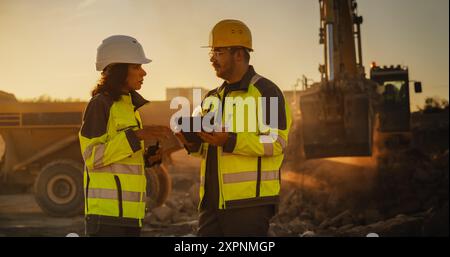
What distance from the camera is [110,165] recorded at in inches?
125

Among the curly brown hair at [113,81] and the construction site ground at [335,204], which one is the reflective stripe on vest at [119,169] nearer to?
the curly brown hair at [113,81]

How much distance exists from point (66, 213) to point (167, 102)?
2657 mm

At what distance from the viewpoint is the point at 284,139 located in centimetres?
332

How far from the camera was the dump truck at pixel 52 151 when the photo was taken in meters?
9.62

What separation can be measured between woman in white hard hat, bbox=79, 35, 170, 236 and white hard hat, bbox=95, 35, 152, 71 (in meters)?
0.05

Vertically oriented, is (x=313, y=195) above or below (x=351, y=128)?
below

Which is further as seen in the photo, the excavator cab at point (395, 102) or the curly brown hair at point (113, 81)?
the excavator cab at point (395, 102)

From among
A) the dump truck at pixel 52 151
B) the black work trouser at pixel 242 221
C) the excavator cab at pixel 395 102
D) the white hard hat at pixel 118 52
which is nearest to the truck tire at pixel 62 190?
the dump truck at pixel 52 151

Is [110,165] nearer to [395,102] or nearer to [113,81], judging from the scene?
[113,81]

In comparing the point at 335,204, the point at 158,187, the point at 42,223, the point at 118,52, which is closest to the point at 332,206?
the point at 335,204

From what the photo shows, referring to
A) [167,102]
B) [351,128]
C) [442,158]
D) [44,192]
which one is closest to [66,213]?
[44,192]

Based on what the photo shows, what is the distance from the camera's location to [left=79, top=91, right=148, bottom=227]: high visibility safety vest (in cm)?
312
